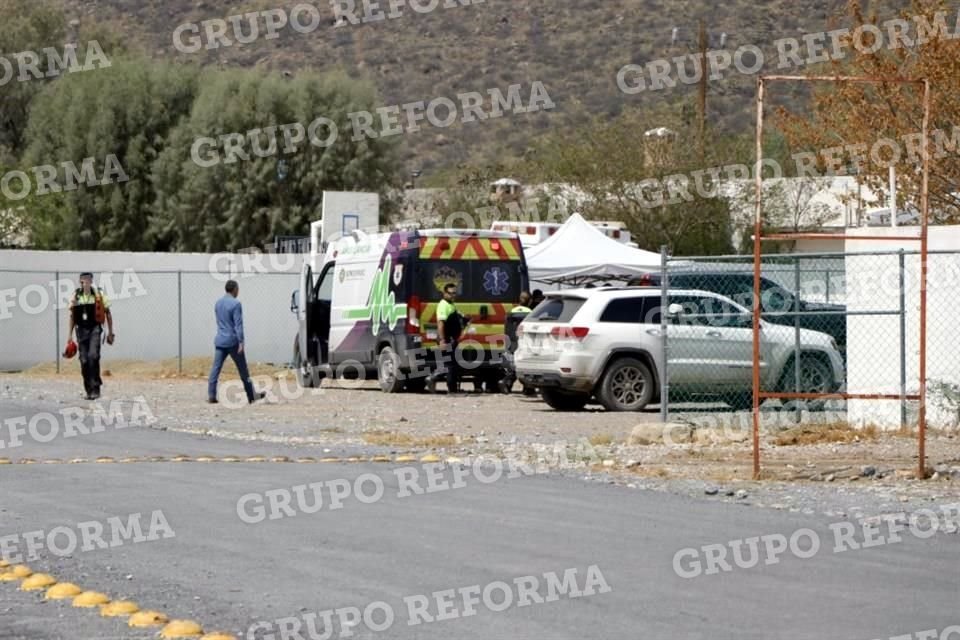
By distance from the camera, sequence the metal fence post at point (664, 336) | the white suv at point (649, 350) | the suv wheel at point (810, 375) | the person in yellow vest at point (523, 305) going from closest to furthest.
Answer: the metal fence post at point (664, 336) → the suv wheel at point (810, 375) → the white suv at point (649, 350) → the person in yellow vest at point (523, 305)

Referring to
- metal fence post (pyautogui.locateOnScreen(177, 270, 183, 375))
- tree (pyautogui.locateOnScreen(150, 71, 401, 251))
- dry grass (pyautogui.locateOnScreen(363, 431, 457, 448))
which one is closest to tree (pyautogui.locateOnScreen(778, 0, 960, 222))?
dry grass (pyautogui.locateOnScreen(363, 431, 457, 448))

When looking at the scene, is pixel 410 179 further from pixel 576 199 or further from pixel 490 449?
pixel 490 449

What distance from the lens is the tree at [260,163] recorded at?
5331 centimetres

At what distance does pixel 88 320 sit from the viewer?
Answer: 23.9 m

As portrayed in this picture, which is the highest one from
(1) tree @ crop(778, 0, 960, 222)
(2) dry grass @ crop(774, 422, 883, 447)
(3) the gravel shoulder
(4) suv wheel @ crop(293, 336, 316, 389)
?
(1) tree @ crop(778, 0, 960, 222)

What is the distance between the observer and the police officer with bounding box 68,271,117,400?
937 inches

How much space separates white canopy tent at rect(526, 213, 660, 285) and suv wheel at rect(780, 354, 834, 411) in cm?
1026

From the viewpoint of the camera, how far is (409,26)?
77.2 m

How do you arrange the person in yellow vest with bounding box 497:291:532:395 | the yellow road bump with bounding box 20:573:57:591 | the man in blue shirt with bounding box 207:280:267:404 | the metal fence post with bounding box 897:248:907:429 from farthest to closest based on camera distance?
the person in yellow vest with bounding box 497:291:532:395
the man in blue shirt with bounding box 207:280:267:404
the metal fence post with bounding box 897:248:907:429
the yellow road bump with bounding box 20:573:57:591

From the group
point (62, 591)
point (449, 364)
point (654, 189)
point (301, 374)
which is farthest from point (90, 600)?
point (654, 189)

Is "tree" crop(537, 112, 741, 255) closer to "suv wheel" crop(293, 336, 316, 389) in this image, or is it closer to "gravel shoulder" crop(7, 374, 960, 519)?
"suv wheel" crop(293, 336, 316, 389)

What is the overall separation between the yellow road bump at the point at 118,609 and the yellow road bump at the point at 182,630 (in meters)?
0.39

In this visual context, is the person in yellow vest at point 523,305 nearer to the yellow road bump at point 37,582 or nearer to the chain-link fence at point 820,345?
the chain-link fence at point 820,345

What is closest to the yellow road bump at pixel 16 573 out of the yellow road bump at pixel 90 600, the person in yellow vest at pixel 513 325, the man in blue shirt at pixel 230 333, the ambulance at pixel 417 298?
the yellow road bump at pixel 90 600
